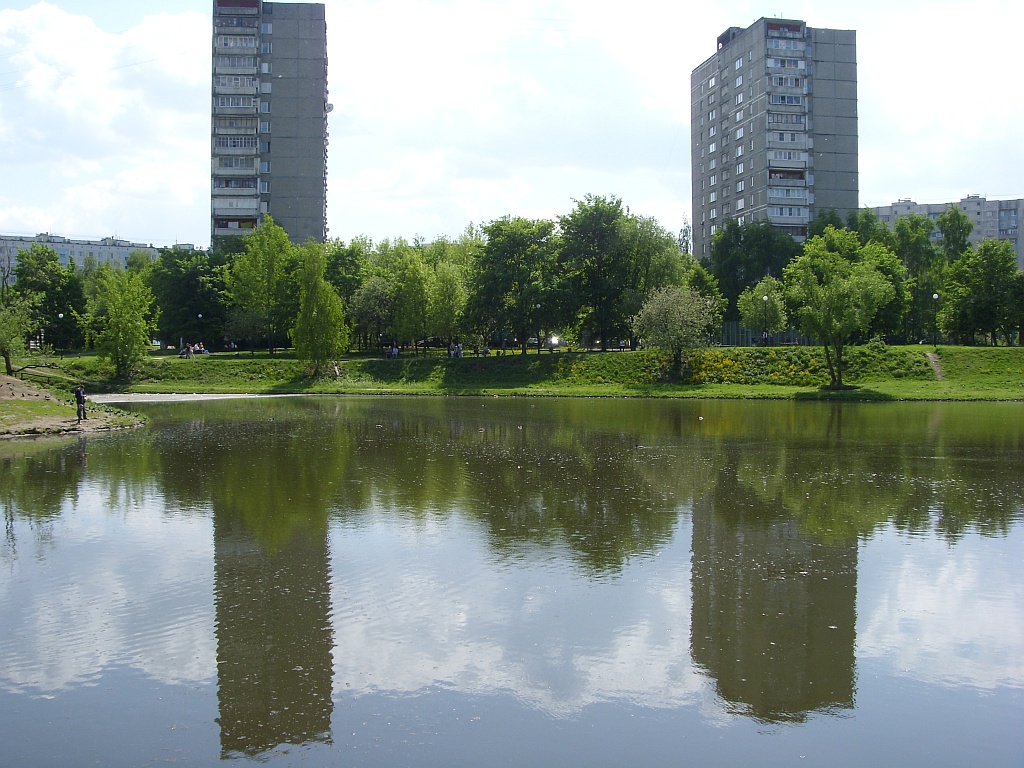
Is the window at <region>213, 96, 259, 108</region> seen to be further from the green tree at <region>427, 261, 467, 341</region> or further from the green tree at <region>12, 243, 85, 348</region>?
the green tree at <region>427, 261, 467, 341</region>

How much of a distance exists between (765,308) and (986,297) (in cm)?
1770

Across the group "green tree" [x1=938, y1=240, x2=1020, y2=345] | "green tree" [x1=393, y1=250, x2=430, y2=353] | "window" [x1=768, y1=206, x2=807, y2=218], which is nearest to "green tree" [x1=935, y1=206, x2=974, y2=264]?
"window" [x1=768, y1=206, x2=807, y2=218]

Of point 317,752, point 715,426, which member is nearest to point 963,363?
point 715,426

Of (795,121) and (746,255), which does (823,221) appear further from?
(795,121)

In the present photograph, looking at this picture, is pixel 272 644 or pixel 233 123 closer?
pixel 272 644

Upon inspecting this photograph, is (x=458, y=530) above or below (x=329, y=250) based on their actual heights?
below

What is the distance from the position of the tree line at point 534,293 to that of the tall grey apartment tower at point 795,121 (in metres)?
11.5

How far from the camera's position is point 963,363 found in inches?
2286

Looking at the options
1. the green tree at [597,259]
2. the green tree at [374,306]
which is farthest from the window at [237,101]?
the green tree at [597,259]

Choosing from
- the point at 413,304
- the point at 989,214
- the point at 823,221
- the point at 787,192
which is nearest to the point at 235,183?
the point at 413,304

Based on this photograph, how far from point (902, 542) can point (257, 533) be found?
431 inches

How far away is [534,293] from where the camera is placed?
67562 millimetres

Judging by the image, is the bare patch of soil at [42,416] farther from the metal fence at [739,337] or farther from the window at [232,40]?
the window at [232,40]

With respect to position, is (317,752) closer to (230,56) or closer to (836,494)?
(836,494)
